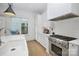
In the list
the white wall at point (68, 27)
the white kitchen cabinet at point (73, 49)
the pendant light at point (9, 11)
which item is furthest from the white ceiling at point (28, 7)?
the white kitchen cabinet at point (73, 49)

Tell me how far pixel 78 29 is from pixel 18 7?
93 centimetres

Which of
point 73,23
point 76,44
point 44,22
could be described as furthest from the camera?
point 44,22

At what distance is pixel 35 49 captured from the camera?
4.55 ft

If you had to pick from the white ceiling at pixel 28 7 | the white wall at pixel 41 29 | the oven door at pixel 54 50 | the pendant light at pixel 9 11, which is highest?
the white ceiling at pixel 28 7

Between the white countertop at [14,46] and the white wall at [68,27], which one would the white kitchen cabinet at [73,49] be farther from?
the white countertop at [14,46]

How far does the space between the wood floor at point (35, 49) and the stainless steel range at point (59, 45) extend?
119 mm

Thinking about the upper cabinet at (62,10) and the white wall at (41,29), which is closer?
the upper cabinet at (62,10)

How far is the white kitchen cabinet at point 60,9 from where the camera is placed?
4.28 feet

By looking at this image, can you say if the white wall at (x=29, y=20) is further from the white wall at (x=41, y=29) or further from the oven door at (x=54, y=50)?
the oven door at (x=54, y=50)

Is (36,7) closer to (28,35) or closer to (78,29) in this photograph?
(28,35)

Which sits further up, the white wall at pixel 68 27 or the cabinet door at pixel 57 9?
the cabinet door at pixel 57 9

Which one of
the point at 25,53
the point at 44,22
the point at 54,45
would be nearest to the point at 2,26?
the point at 25,53

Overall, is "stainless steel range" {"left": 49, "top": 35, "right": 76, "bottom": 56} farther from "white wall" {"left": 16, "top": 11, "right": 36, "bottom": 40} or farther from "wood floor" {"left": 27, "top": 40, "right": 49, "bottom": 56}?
"white wall" {"left": 16, "top": 11, "right": 36, "bottom": 40}

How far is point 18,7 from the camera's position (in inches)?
52.3
